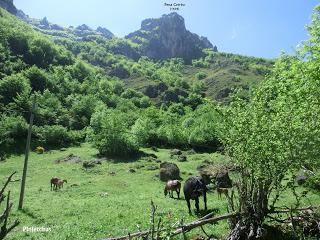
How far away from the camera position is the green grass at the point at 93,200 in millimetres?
23578

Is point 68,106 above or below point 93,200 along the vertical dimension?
above

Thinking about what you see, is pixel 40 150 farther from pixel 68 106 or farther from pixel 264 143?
pixel 264 143

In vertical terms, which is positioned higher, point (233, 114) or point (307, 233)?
point (233, 114)

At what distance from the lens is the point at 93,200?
3638 centimetres

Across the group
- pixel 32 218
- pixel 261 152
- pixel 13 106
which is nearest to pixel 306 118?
pixel 261 152

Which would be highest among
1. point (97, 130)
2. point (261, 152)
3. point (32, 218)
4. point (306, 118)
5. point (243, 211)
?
point (97, 130)

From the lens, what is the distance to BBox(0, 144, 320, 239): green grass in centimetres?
2358

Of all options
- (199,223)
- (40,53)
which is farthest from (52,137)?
(40,53)

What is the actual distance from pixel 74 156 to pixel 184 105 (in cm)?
12786

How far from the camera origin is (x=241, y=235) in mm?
18250

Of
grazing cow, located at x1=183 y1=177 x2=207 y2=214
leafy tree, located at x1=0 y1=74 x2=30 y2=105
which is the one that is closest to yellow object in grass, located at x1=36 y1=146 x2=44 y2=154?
leafy tree, located at x1=0 y1=74 x2=30 y2=105

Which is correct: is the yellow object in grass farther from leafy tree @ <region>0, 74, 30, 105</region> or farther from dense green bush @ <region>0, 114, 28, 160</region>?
leafy tree @ <region>0, 74, 30, 105</region>

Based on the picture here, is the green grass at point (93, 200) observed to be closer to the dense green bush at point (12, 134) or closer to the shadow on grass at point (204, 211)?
the shadow on grass at point (204, 211)

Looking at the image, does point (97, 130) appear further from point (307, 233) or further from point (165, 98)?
point (165, 98)
